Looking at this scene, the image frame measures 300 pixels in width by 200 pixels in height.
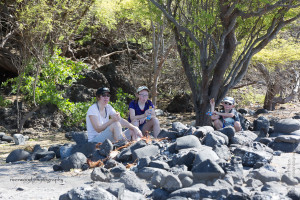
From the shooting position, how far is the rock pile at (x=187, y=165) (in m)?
3.75

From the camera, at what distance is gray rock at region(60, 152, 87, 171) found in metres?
5.21

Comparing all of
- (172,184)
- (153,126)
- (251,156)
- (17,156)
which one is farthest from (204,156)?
(17,156)

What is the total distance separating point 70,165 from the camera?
17.1 ft

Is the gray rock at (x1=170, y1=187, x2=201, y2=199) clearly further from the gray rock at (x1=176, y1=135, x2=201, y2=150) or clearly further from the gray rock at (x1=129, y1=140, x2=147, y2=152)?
the gray rock at (x1=129, y1=140, x2=147, y2=152)

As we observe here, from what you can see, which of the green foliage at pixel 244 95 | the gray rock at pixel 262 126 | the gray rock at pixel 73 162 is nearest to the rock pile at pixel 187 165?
the gray rock at pixel 73 162

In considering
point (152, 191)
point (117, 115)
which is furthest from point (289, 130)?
point (152, 191)

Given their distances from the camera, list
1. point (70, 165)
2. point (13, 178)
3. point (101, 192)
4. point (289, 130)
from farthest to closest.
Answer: point (289, 130)
point (70, 165)
point (13, 178)
point (101, 192)

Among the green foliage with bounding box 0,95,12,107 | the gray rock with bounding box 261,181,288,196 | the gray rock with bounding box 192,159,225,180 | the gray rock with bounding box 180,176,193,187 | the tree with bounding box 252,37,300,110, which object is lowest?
the gray rock with bounding box 261,181,288,196

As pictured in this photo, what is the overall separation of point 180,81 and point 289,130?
7.70 metres

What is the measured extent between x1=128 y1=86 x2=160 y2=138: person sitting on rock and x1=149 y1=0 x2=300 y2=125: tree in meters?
1.69

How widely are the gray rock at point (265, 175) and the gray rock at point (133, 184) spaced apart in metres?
1.22

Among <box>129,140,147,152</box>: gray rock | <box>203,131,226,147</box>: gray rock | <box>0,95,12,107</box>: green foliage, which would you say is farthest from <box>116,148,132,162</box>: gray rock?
<box>0,95,12,107</box>: green foliage

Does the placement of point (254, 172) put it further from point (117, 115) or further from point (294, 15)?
point (294, 15)

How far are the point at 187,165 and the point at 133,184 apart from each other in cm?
91
